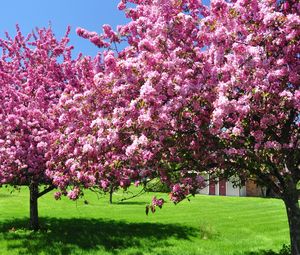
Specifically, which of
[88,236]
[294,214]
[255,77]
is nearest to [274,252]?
[294,214]

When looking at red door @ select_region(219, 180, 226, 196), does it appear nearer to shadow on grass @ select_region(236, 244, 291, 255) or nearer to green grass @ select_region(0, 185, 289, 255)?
green grass @ select_region(0, 185, 289, 255)

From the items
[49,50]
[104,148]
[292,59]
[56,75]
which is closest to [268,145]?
[292,59]

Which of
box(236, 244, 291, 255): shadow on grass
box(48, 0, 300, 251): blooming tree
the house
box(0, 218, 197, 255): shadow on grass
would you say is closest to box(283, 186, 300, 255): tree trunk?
box(48, 0, 300, 251): blooming tree

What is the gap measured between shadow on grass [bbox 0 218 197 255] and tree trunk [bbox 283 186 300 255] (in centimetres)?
641

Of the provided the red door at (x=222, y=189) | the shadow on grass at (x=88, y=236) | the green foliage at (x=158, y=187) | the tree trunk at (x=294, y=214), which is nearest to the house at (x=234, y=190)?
the red door at (x=222, y=189)

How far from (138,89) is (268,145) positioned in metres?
3.39

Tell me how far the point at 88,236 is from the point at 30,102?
671 cm

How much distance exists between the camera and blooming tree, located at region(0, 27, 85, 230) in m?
16.4

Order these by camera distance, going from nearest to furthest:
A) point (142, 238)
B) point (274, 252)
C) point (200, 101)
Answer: point (200, 101) → point (274, 252) → point (142, 238)

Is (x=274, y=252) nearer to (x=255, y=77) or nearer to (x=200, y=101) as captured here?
(x=200, y=101)

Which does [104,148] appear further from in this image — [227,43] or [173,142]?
[227,43]

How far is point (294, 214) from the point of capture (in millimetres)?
11484

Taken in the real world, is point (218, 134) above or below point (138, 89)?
below

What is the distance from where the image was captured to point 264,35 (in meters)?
8.66
